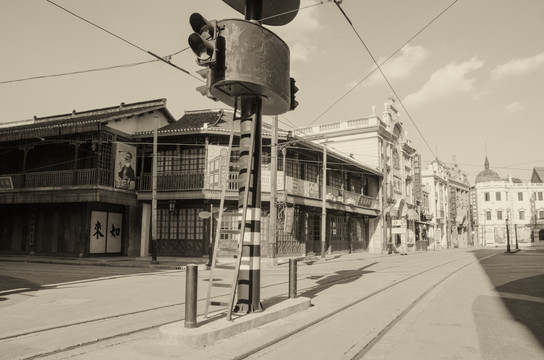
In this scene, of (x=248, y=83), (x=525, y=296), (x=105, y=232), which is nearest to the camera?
(x=248, y=83)

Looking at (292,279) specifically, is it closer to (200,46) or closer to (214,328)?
(214,328)

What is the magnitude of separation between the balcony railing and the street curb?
17.8 metres

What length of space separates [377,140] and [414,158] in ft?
42.5

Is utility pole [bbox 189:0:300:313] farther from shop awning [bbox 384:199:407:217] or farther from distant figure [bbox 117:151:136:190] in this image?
shop awning [bbox 384:199:407:217]

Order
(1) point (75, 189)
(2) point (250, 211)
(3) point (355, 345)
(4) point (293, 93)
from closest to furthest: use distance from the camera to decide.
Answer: (3) point (355, 345)
(2) point (250, 211)
(4) point (293, 93)
(1) point (75, 189)

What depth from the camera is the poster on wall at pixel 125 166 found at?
2281cm

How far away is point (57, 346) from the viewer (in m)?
5.00

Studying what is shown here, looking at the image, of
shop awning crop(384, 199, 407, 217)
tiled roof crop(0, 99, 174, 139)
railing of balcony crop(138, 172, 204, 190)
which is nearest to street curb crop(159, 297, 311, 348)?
railing of balcony crop(138, 172, 204, 190)

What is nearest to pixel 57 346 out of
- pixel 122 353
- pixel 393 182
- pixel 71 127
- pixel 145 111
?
pixel 122 353

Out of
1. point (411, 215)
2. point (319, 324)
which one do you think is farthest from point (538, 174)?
point (319, 324)

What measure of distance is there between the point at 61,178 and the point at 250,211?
2019cm

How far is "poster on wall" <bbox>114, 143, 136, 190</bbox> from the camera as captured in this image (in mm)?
22812

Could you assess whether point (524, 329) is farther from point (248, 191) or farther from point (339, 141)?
point (339, 141)

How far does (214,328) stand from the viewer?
200 inches
